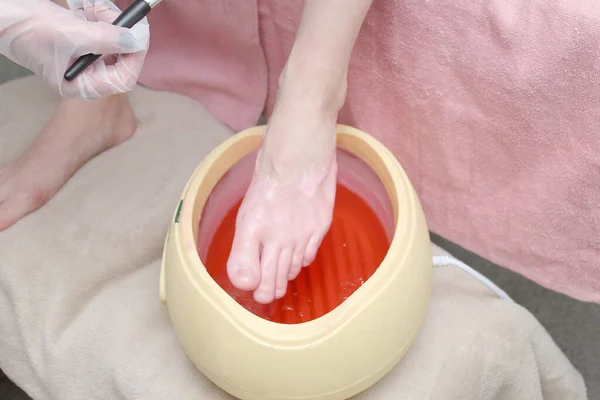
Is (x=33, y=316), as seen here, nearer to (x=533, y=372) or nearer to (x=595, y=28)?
(x=533, y=372)

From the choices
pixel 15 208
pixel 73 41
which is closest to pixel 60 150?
pixel 15 208

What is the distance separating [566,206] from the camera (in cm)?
82

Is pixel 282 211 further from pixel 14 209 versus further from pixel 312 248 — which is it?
pixel 14 209

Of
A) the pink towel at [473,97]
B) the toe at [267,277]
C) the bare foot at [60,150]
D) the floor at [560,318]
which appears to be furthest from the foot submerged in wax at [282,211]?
the floor at [560,318]

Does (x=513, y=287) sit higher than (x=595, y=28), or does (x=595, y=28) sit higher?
(x=595, y=28)

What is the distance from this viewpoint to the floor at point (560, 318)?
1.10 meters

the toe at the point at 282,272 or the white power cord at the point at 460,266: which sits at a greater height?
the toe at the point at 282,272

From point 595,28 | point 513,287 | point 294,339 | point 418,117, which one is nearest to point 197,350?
point 294,339

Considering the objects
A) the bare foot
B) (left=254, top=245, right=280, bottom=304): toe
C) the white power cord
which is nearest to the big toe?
the bare foot

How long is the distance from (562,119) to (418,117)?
0.65 feet

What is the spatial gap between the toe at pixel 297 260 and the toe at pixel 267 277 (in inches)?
1.0

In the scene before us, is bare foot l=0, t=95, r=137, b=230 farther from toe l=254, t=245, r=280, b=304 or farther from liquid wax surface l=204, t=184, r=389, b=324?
toe l=254, t=245, r=280, b=304

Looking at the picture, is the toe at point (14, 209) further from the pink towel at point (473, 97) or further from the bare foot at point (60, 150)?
the pink towel at point (473, 97)

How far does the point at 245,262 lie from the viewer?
72 cm
